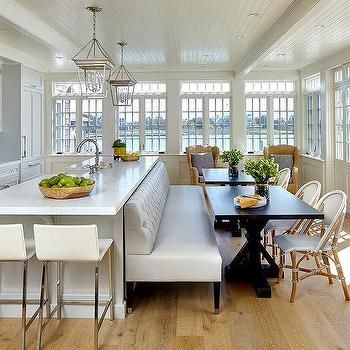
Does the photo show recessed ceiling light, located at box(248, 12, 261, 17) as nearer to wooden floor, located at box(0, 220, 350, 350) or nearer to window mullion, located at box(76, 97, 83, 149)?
wooden floor, located at box(0, 220, 350, 350)

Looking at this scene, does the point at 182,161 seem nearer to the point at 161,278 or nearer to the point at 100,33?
the point at 100,33

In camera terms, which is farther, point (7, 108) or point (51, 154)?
point (51, 154)

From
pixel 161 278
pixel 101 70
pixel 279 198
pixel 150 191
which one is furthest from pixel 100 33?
pixel 161 278

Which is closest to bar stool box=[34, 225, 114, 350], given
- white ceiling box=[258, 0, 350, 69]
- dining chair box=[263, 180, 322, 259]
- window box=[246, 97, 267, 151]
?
dining chair box=[263, 180, 322, 259]

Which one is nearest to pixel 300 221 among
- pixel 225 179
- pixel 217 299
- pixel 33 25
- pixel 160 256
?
pixel 217 299

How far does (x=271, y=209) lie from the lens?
3.66 m

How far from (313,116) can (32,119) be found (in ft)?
18.4

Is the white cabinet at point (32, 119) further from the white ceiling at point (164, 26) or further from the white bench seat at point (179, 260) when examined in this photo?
the white bench seat at point (179, 260)

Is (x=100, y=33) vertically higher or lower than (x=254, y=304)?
higher

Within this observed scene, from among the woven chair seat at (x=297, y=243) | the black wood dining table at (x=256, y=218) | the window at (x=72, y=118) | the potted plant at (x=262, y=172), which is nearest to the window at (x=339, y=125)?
the black wood dining table at (x=256, y=218)

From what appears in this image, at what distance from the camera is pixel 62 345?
9.16 ft

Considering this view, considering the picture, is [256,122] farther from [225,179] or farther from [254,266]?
[254,266]

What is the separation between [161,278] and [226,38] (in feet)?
13.3

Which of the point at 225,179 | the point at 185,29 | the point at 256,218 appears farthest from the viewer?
the point at 225,179
